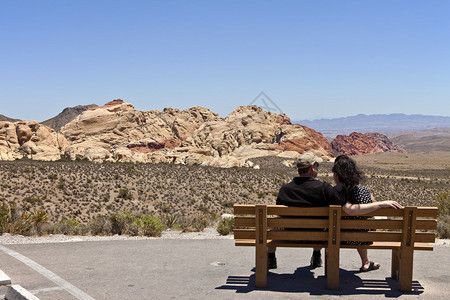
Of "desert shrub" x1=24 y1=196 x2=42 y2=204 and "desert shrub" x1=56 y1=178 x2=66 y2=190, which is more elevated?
"desert shrub" x1=56 y1=178 x2=66 y2=190

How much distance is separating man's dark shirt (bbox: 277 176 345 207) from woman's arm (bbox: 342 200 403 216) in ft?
0.47

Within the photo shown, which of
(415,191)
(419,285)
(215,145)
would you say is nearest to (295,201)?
(419,285)

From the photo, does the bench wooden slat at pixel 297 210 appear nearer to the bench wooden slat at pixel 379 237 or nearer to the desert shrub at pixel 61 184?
the bench wooden slat at pixel 379 237

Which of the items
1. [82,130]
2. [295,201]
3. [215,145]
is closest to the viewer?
[295,201]

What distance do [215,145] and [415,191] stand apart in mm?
60231

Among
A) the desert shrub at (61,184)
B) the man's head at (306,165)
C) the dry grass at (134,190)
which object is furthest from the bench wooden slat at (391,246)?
the desert shrub at (61,184)

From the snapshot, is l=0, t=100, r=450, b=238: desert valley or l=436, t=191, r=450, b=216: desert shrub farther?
l=0, t=100, r=450, b=238: desert valley

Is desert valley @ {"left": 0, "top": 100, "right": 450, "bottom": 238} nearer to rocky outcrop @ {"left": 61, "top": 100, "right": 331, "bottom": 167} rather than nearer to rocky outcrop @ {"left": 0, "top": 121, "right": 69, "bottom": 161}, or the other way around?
Result: rocky outcrop @ {"left": 0, "top": 121, "right": 69, "bottom": 161}

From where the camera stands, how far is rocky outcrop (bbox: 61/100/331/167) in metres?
63.5

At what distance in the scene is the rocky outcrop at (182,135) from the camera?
208ft

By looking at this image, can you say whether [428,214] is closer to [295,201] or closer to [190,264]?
[295,201]

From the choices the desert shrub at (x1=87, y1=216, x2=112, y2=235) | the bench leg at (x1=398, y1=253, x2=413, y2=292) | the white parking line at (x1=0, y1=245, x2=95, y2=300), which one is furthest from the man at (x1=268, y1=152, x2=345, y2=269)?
the desert shrub at (x1=87, y1=216, x2=112, y2=235)

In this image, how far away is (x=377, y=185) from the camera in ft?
163

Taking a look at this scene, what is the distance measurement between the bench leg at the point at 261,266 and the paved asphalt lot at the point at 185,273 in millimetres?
117
